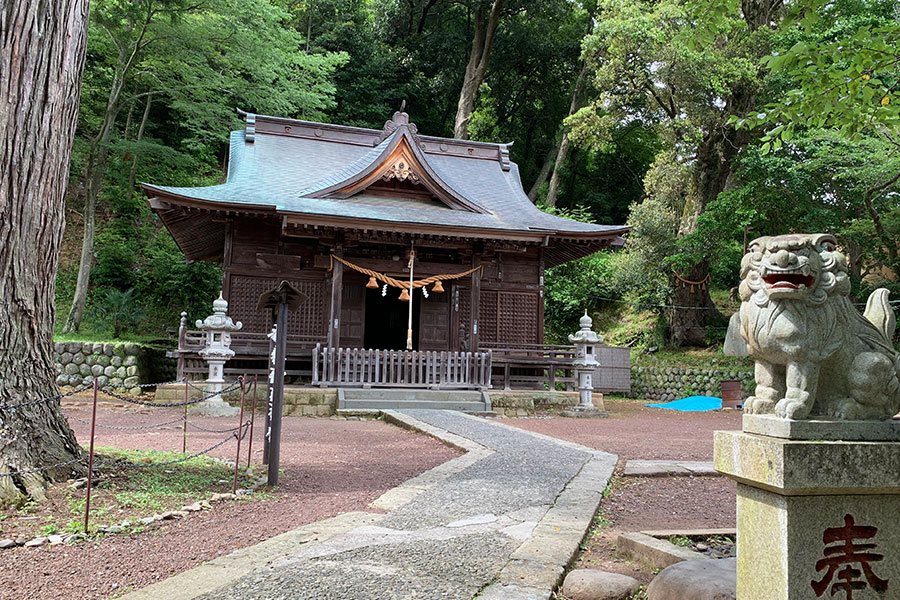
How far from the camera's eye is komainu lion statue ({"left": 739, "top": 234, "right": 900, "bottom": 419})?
2.52m

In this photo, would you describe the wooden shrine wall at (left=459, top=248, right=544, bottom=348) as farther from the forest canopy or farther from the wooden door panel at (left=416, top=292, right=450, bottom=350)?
the forest canopy

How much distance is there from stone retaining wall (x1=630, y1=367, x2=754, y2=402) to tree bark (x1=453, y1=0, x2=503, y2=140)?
1293 cm

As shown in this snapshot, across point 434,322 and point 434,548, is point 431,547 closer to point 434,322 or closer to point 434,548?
point 434,548

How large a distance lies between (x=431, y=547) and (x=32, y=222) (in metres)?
4.09

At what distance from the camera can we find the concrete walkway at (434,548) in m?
2.93

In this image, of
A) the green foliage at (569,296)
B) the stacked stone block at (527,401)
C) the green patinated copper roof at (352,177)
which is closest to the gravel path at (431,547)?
the stacked stone block at (527,401)

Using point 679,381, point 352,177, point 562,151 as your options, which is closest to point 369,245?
point 352,177

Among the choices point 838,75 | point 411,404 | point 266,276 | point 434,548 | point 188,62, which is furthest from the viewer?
point 188,62

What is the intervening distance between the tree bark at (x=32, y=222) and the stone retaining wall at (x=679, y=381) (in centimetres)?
1713

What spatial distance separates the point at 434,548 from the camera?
3.63 m

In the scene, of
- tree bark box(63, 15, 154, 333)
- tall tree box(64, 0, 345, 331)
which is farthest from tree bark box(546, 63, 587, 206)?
tree bark box(63, 15, 154, 333)

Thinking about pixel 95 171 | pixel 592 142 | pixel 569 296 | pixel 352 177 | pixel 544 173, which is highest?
pixel 544 173

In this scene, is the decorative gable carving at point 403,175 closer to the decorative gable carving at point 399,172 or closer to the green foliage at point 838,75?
the decorative gable carving at point 399,172

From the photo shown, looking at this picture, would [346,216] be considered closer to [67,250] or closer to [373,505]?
[373,505]
